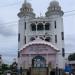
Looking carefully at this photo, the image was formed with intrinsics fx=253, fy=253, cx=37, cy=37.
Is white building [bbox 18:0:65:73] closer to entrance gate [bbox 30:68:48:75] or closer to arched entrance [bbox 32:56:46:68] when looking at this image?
arched entrance [bbox 32:56:46:68]

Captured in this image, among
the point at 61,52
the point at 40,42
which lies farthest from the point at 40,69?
the point at 61,52

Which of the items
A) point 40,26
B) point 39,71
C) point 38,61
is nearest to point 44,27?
point 40,26

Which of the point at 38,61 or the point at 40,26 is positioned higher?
the point at 40,26

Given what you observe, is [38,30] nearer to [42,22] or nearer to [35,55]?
[42,22]

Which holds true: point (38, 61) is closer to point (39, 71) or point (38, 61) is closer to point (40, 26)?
point (40, 26)

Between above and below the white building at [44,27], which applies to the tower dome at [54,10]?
above

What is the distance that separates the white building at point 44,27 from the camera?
56125 mm

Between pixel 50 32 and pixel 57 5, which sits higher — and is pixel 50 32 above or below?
below

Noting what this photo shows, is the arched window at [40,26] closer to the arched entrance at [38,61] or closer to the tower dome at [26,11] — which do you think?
the tower dome at [26,11]

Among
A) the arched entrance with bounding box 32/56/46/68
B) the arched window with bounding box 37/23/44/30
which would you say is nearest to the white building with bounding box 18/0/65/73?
the arched window with bounding box 37/23/44/30

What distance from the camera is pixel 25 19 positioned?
58219mm

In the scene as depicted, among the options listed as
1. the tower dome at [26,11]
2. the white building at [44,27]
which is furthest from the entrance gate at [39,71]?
the tower dome at [26,11]

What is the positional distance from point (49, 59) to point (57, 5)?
43.9ft

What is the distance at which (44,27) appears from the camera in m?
57.2
